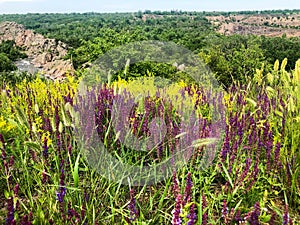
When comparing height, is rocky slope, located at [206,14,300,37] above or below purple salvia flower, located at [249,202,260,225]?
below

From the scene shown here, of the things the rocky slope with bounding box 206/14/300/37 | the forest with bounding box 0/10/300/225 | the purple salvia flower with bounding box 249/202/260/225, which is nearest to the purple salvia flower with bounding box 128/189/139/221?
the forest with bounding box 0/10/300/225

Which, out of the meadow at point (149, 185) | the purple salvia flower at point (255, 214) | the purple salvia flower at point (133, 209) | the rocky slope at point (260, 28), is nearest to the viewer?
the purple salvia flower at point (255, 214)

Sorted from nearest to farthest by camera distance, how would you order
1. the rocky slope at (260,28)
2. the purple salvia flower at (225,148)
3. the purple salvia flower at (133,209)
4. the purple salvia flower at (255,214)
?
1. the purple salvia flower at (255,214)
2. the purple salvia flower at (133,209)
3. the purple salvia flower at (225,148)
4. the rocky slope at (260,28)

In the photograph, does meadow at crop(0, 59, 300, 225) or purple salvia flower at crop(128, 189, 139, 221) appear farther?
meadow at crop(0, 59, 300, 225)

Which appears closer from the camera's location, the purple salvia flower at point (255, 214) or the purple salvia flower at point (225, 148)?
the purple salvia flower at point (255, 214)

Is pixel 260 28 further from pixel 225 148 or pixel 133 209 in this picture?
pixel 133 209

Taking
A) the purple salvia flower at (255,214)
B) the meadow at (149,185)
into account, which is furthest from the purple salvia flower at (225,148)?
the purple salvia flower at (255,214)

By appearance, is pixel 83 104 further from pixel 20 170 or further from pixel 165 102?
pixel 165 102

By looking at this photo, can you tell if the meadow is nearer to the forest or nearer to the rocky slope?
the forest

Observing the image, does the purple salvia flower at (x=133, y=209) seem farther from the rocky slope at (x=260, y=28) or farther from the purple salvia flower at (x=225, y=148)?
the rocky slope at (x=260, y=28)

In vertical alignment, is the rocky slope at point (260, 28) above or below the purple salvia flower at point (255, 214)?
below

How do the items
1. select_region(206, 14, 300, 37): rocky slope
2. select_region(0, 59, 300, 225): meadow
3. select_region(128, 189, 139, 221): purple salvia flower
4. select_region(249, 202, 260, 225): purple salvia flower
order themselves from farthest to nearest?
select_region(206, 14, 300, 37): rocky slope < select_region(0, 59, 300, 225): meadow < select_region(128, 189, 139, 221): purple salvia flower < select_region(249, 202, 260, 225): purple salvia flower

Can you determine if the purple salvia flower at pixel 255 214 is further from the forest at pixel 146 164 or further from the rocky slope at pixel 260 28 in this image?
the rocky slope at pixel 260 28

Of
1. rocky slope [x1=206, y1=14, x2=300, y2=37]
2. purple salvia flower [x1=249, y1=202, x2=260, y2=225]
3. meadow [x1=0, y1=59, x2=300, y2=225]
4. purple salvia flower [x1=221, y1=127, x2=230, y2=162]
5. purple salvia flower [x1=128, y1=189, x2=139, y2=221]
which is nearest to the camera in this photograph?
purple salvia flower [x1=249, y1=202, x2=260, y2=225]
